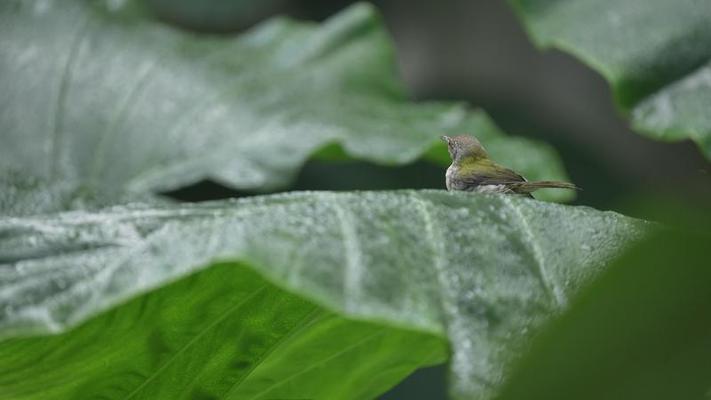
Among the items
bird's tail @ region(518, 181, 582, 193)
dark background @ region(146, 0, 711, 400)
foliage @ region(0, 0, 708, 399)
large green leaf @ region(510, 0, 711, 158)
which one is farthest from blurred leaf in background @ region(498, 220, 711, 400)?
dark background @ region(146, 0, 711, 400)

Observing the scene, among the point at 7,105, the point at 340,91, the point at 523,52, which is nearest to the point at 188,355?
the point at 340,91

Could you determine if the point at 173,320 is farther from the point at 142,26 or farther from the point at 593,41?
the point at 142,26

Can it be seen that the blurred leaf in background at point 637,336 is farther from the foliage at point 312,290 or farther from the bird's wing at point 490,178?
the bird's wing at point 490,178

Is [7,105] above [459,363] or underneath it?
underneath

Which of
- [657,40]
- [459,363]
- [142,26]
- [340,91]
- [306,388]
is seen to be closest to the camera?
[459,363]

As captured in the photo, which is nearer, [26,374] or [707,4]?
[26,374]

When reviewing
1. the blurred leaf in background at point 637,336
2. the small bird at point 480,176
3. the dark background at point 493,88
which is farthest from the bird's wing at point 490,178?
the dark background at point 493,88
